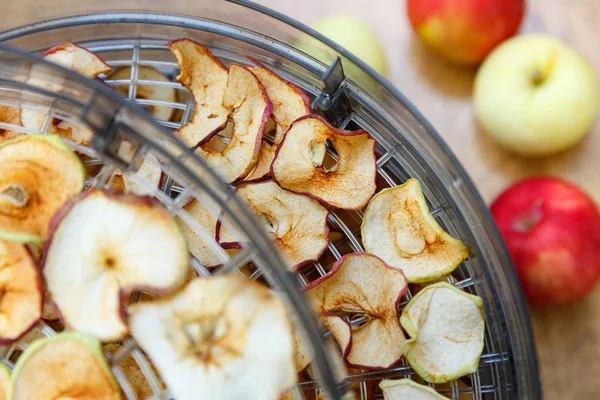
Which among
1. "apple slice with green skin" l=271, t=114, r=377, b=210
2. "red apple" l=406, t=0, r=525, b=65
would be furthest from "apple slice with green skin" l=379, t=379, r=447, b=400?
"red apple" l=406, t=0, r=525, b=65

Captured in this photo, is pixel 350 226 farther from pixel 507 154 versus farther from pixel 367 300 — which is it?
pixel 507 154

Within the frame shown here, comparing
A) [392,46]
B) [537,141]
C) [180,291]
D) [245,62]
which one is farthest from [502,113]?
[180,291]

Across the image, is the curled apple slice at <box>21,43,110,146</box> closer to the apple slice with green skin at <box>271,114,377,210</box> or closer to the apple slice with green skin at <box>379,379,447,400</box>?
the apple slice with green skin at <box>271,114,377,210</box>

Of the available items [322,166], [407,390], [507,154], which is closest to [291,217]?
[322,166]

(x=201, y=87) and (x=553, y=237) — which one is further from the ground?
(x=201, y=87)

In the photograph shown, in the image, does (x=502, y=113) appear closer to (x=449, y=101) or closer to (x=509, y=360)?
(x=449, y=101)
